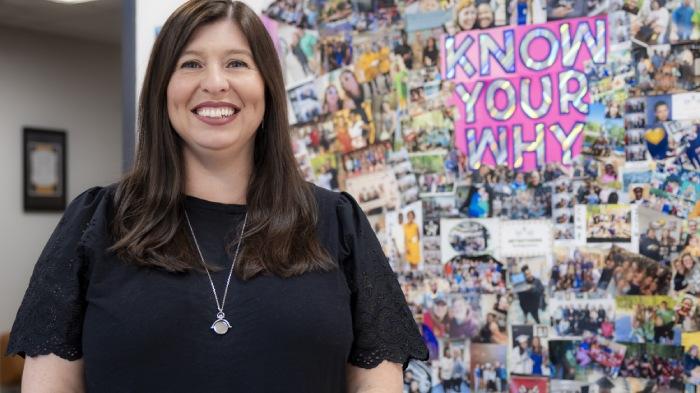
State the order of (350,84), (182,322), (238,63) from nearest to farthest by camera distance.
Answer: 1. (182,322)
2. (238,63)
3. (350,84)

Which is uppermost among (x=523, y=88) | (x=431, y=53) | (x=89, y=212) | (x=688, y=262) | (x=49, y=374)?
(x=431, y=53)

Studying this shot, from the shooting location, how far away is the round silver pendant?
1.28m

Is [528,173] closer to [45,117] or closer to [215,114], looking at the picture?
[215,114]

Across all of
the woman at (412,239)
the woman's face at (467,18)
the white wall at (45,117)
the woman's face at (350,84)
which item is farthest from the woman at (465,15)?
the white wall at (45,117)

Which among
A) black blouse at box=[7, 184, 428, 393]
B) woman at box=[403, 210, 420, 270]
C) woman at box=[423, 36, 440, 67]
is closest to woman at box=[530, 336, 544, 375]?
woman at box=[403, 210, 420, 270]

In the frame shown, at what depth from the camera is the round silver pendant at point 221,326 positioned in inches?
50.4

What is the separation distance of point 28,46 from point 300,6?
3858 mm

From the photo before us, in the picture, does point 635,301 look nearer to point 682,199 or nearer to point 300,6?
point 682,199

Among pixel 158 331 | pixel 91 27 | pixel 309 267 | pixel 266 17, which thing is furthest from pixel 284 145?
pixel 91 27

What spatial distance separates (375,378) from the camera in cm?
138

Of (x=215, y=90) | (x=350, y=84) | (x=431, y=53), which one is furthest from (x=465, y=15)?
(x=215, y=90)

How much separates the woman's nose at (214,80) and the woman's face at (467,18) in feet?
3.29

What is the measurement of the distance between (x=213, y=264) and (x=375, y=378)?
0.30 m

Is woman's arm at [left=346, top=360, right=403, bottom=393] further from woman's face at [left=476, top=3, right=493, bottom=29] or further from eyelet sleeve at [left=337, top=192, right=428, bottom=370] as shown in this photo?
woman's face at [left=476, top=3, right=493, bottom=29]
